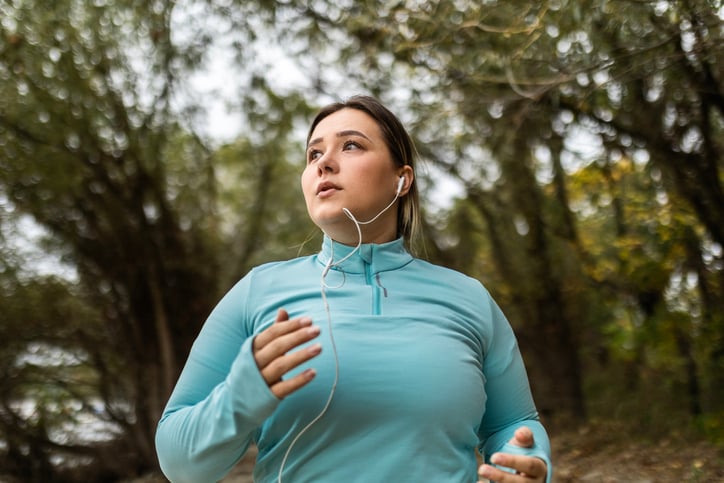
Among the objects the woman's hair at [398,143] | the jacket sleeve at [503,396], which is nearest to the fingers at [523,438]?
the jacket sleeve at [503,396]

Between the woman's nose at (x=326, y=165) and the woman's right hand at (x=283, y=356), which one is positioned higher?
the woman's nose at (x=326, y=165)

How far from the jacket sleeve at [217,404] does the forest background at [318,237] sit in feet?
7.73

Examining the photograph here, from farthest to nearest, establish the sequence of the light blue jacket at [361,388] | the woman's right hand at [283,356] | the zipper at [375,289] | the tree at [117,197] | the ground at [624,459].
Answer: the tree at [117,197] < the ground at [624,459] < the zipper at [375,289] < the light blue jacket at [361,388] < the woman's right hand at [283,356]

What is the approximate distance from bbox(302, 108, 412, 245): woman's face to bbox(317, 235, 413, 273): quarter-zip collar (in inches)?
1.1

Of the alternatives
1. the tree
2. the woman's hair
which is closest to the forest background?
the tree

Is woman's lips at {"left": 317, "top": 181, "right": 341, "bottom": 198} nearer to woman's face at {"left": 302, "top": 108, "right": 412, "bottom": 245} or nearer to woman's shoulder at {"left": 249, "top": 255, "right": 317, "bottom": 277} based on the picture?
woman's face at {"left": 302, "top": 108, "right": 412, "bottom": 245}

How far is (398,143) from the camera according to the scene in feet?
4.84

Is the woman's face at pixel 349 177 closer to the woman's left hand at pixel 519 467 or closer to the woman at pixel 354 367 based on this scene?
the woman at pixel 354 367

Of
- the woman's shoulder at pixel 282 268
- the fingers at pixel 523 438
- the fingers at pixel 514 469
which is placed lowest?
the fingers at pixel 514 469

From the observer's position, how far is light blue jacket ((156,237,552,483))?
1.09 m

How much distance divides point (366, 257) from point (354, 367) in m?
0.28

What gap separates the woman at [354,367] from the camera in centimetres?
106

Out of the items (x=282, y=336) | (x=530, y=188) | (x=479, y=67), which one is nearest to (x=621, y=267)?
(x=530, y=188)

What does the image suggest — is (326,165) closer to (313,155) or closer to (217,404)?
(313,155)
